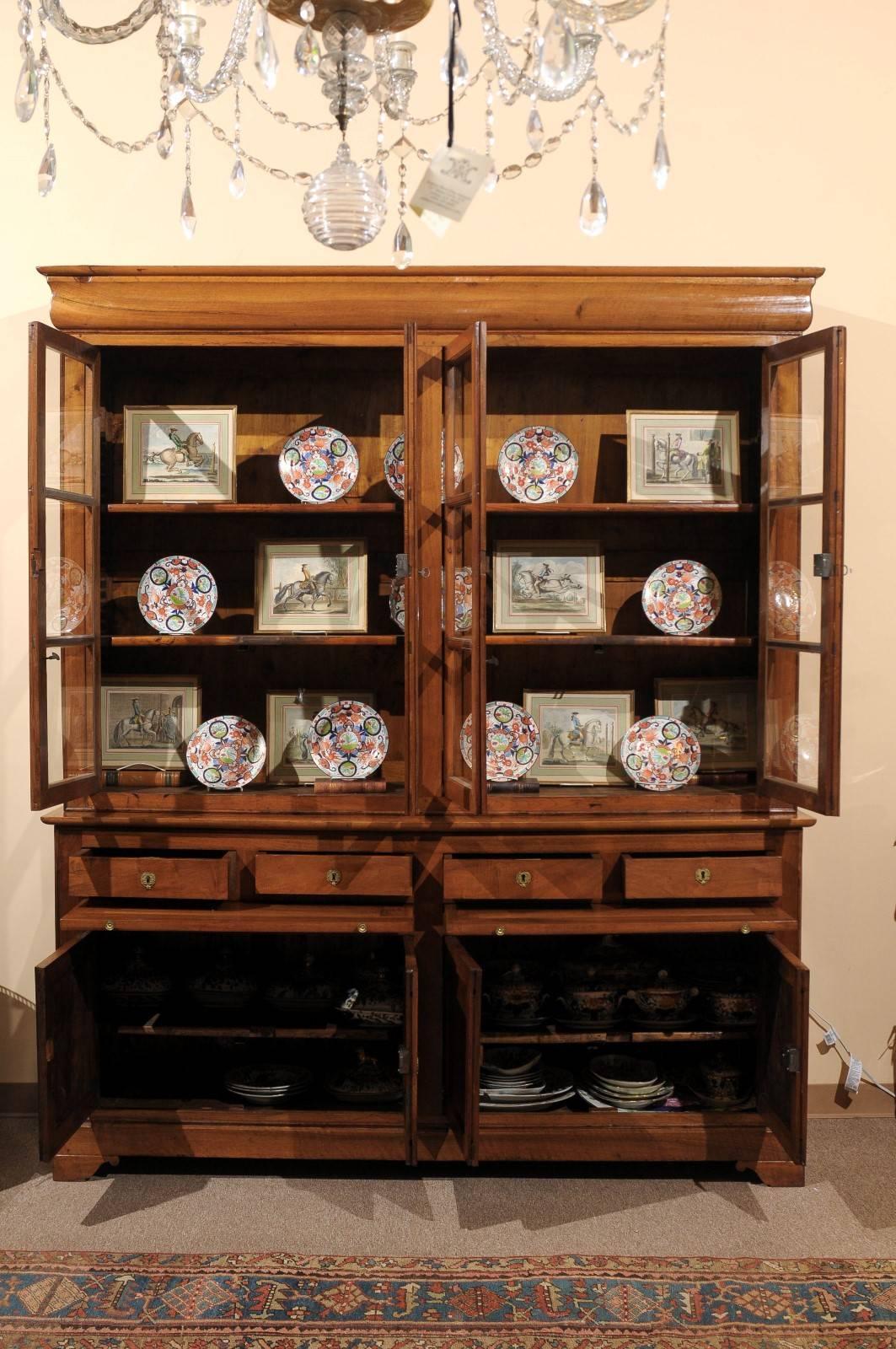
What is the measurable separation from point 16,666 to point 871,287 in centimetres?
256

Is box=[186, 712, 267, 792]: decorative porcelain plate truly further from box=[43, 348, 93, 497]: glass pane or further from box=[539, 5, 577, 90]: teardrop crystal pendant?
box=[539, 5, 577, 90]: teardrop crystal pendant

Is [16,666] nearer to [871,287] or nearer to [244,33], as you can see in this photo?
[244,33]

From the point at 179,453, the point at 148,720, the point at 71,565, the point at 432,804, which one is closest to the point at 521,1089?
the point at 432,804

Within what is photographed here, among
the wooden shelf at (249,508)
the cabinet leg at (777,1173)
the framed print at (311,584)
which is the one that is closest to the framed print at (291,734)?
the framed print at (311,584)

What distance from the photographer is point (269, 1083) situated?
2873mm

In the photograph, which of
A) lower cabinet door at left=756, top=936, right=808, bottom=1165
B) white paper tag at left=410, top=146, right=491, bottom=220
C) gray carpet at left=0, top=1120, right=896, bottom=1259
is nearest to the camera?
white paper tag at left=410, top=146, right=491, bottom=220

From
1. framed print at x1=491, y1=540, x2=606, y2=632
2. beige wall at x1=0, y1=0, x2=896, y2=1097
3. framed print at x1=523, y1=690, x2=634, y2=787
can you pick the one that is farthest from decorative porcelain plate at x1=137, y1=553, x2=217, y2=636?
framed print at x1=523, y1=690, x2=634, y2=787

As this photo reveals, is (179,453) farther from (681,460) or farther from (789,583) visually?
(789,583)

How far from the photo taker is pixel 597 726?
2992mm

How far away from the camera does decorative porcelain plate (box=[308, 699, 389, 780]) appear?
116 inches

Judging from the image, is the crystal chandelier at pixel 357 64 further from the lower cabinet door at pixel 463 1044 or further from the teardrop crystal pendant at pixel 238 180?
the lower cabinet door at pixel 463 1044

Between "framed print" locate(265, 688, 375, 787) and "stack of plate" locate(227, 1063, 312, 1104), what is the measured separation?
2.44ft

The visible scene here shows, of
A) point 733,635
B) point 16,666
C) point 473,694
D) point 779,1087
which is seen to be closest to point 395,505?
point 473,694

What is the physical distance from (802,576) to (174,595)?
157 cm
